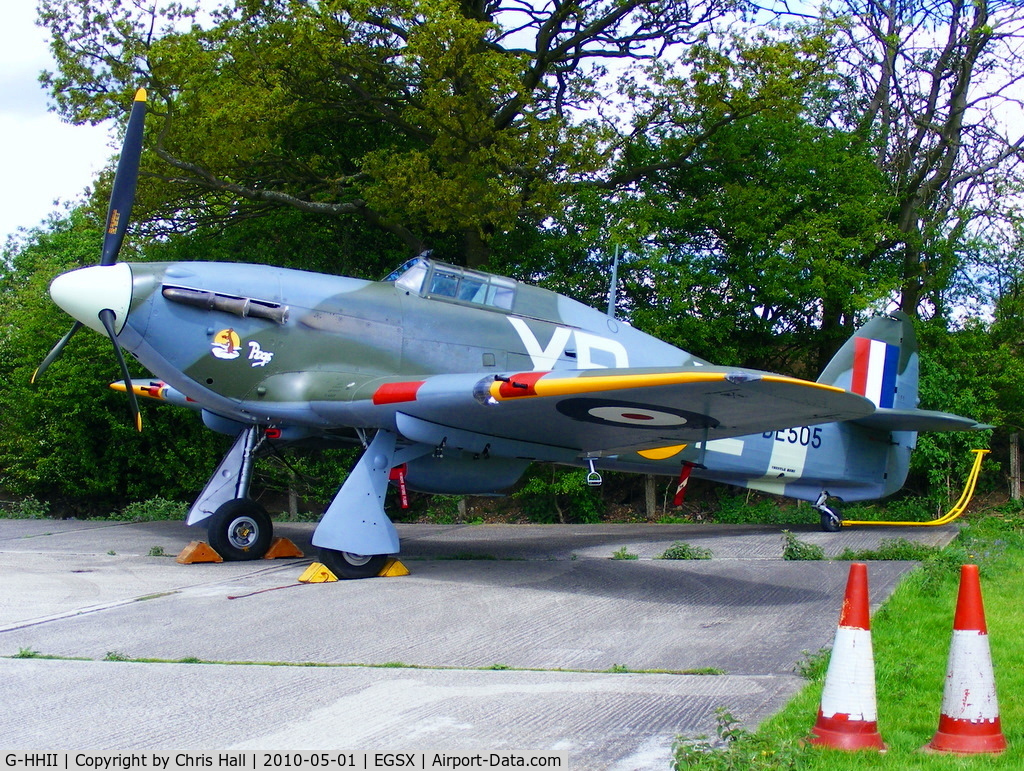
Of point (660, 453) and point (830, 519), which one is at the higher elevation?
point (660, 453)

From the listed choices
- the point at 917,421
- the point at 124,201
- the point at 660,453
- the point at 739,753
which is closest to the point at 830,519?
the point at 917,421

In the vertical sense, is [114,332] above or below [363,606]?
above

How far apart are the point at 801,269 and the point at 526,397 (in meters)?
8.65

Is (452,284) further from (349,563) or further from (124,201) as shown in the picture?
(124,201)

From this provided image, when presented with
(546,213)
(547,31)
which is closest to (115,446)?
(546,213)

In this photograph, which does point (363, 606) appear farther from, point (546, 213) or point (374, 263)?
point (374, 263)

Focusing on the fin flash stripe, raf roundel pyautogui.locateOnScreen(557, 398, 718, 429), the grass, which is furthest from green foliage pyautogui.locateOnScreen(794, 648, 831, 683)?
the fin flash stripe

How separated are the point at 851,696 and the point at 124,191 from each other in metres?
7.68

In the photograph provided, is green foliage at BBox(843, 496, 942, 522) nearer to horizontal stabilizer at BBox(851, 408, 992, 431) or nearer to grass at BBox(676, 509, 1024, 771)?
horizontal stabilizer at BBox(851, 408, 992, 431)

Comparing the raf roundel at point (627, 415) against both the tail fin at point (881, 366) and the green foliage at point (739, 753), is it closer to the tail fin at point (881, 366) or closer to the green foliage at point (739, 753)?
the green foliage at point (739, 753)

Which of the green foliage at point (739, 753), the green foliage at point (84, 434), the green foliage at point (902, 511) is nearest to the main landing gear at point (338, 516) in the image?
the green foliage at point (739, 753)

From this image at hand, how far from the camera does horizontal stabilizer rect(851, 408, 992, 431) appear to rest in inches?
384

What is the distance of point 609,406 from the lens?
674cm

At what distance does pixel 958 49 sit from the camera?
14695mm
